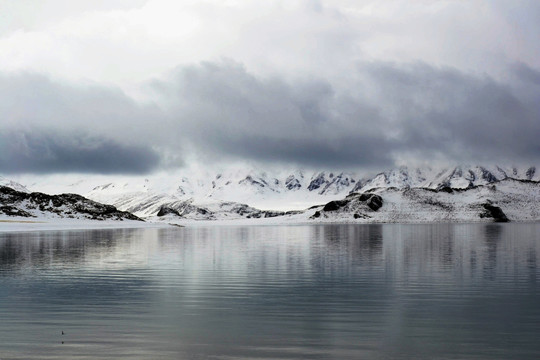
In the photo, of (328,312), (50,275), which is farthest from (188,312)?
(50,275)

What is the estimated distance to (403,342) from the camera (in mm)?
21500

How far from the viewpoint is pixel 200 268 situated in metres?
50.4

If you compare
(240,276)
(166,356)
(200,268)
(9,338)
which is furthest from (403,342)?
(200,268)

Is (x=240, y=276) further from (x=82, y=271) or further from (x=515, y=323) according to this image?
(x=515, y=323)

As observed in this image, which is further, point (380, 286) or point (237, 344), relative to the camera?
point (380, 286)

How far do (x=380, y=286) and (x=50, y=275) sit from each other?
25.7 m

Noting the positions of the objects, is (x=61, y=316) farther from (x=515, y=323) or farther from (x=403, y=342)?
(x=515, y=323)

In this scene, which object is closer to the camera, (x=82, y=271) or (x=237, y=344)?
(x=237, y=344)

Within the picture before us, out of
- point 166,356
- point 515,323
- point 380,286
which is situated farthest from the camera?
point 380,286

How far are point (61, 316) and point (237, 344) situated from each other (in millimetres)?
10647

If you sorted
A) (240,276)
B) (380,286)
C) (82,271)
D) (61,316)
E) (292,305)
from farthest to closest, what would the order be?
(82,271), (240,276), (380,286), (292,305), (61,316)

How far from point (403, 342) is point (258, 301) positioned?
38.5ft

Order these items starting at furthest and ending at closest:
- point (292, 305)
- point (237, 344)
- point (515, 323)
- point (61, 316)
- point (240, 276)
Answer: point (240, 276) < point (292, 305) < point (61, 316) < point (515, 323) < point (237, 344)

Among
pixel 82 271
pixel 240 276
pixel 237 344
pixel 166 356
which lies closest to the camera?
pixel 166 356
